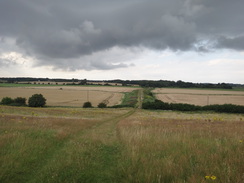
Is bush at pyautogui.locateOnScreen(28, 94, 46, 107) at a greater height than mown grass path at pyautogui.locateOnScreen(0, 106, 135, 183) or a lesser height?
lesser

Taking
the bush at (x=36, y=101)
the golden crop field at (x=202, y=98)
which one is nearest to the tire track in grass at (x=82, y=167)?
the bush at (x=36, y=101)

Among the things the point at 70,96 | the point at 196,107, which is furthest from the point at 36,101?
the point at 196,107

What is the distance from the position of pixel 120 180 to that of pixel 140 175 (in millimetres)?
571

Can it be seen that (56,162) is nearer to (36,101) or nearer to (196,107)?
(196,107)

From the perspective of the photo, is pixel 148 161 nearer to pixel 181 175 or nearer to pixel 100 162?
pixel 181 175

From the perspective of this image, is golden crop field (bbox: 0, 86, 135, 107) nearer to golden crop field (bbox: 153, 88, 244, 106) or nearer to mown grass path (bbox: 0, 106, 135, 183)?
golden crop field (bbox: 153, 88, 244, 106)

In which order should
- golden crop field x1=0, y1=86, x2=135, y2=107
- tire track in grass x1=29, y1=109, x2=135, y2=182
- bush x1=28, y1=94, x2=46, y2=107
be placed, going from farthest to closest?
1. golden crop field x1=0, y1=86, x2=135, y2=107
2. bush x1=28, y1=94, x2=46, y2=107
3. tire track in grass x1=29, y1=109, x2=135, y2=182

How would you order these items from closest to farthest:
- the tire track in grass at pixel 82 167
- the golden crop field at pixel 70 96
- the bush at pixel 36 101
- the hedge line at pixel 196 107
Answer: the tire track in grass at pixel 82 167 < the hedge line at pixel 196 107 < the bush at pixel 36 101 < the golden crop field at pixel 70 96

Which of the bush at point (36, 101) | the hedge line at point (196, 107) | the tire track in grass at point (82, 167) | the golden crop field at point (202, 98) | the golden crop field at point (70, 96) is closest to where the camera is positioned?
the tire track in grass at point (82, 167)

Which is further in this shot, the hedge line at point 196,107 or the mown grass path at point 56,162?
the hedge line at point 196,107

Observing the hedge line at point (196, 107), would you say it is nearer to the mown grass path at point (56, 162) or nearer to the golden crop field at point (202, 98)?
the golden crop field at point (202, 98)

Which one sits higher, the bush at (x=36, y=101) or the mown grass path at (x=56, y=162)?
the mown grass path at (x=56, y=162)

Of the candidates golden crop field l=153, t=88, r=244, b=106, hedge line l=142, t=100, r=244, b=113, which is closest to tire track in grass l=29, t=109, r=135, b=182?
hedge line l=142, t=100, r=244, b=113

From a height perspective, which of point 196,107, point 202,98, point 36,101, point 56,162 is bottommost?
point 196,107
